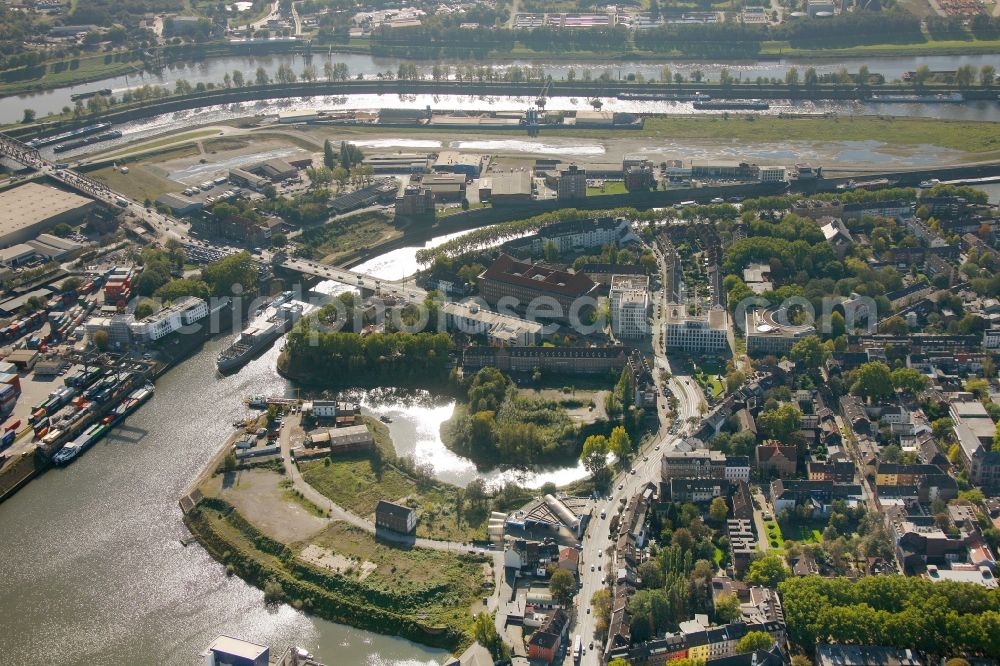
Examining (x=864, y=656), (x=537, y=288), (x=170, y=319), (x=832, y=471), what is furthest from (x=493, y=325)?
(x=864, y=656)

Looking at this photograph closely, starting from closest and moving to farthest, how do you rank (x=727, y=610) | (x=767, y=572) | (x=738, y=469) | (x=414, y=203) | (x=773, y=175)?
(x=727, y=610) → (x=767, y=572) → (x=738, y=469) → (x=414, y=203) → (x=773, y=175)

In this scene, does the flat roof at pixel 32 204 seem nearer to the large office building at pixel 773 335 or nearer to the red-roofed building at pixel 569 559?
the large office building at pixel 773 335

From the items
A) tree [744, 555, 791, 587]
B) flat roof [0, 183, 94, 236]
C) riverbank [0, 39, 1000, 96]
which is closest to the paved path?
tree [744, 555, 791, 587]

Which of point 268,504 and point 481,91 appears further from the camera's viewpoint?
point 481,91

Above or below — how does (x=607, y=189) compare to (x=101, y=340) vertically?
above

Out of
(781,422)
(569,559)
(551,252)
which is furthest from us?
(551,252)

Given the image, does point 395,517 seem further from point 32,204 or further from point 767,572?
point 32,204

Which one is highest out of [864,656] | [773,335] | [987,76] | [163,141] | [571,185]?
[987,76]

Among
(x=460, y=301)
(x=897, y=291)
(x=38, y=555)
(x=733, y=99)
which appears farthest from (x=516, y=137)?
(x=38, y=555)
